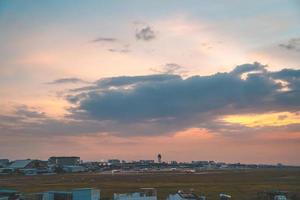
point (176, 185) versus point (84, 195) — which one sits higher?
point (176, 185)

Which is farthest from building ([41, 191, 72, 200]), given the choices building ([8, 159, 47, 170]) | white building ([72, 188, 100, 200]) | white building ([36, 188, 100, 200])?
building ([8, 159, 47, 170])

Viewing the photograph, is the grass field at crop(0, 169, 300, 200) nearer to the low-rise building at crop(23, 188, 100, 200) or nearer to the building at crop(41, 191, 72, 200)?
the building at crop(41, 191, 72, 200)

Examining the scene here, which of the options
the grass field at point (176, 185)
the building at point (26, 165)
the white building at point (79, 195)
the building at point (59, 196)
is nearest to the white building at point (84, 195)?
the white building at point (79, 195)

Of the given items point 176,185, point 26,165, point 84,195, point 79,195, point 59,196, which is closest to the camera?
point 84,195

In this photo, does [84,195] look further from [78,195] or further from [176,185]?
[176,185]

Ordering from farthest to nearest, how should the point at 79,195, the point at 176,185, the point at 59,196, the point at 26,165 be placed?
the point at 26,165 → the point at 176,185 → the point at 59,196 → the point at 79,195

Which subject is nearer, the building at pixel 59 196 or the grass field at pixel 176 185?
the building at pixel 59 196

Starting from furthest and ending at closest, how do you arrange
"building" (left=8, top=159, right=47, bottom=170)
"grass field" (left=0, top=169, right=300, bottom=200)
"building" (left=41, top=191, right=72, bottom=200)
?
1. "building" (left=8, top=159, right=47, bottom=170)
2. "grass field" (left=0, top=169, right=300, bottom=200)
3. "building" (left=41, top=191, right=72, bottom=200)

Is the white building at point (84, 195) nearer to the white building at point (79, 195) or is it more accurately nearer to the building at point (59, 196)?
the white building at point (79, 195)

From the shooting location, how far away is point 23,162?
16925 cm

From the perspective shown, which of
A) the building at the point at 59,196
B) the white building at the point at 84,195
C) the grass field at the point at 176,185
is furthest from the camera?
the grass field at the point at 176,185

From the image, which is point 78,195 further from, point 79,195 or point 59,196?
point 59,196

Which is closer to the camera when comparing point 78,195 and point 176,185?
point 78,195

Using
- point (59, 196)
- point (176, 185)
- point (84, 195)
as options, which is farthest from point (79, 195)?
point (176, 185)
